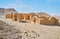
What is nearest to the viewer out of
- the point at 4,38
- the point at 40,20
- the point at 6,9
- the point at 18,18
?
the point at 4,38

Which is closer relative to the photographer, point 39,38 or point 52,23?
point 39,38

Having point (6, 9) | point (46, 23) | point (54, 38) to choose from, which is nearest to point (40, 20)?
→ point (46, 23)

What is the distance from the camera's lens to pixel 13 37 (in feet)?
33.9

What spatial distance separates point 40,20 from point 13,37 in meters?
11.2

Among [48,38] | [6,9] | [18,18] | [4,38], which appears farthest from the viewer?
[6,9]

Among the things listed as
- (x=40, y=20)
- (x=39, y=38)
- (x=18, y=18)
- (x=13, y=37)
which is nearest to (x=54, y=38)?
(x=39, y=38)

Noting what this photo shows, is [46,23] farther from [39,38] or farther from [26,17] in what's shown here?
[39,38]

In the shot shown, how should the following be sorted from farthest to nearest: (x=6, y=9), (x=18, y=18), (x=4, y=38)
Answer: (x=6, y=9)
(x=18, y=18)
(x=4, y=38)

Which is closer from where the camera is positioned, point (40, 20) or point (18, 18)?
point (40, 20)

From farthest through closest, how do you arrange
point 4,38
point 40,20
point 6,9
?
point 6,9, point 40,20, point 4,38

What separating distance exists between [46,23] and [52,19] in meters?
1.15

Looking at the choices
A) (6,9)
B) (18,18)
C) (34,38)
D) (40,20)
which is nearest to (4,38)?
(34,38)

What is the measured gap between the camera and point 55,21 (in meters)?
22.1

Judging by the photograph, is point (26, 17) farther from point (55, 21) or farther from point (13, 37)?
point (13, 37)
